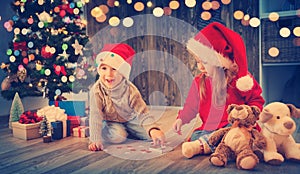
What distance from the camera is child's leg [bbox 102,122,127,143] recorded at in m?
2.15

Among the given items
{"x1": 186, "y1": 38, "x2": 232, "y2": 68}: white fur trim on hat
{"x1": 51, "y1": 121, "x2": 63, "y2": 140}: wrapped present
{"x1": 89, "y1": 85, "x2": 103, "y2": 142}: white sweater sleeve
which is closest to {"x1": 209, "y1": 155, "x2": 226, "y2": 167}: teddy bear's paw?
{"x1": 186, "y1": 38, "x2": 232, "y2": 68}: white fur trim on hat

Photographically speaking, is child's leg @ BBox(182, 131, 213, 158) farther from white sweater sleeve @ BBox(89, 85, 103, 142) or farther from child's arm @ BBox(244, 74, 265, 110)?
white sweater sleeve @ BBox(89, 85, 103, 142)

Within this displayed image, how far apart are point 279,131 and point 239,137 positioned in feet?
0.64

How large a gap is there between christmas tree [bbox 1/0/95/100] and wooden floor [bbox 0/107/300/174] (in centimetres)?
76

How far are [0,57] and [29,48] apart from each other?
2.32ft

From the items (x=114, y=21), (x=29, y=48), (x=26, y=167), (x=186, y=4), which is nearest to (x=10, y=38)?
(x=29, y=48)

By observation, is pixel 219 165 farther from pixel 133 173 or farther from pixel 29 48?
pixel 29 48

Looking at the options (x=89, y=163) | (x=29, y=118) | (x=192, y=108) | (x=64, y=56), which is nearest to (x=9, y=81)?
(x=64, y=56)

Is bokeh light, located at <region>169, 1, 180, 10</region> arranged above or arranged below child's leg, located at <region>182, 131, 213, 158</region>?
above

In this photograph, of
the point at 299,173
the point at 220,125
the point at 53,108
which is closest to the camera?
the point at 299,173

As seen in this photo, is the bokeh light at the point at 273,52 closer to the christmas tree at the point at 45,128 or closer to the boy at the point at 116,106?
the boy at the point at 116,106

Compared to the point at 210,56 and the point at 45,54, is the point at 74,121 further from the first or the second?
the point at 210,56

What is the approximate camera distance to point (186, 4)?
129 inches

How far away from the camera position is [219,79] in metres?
1.83
